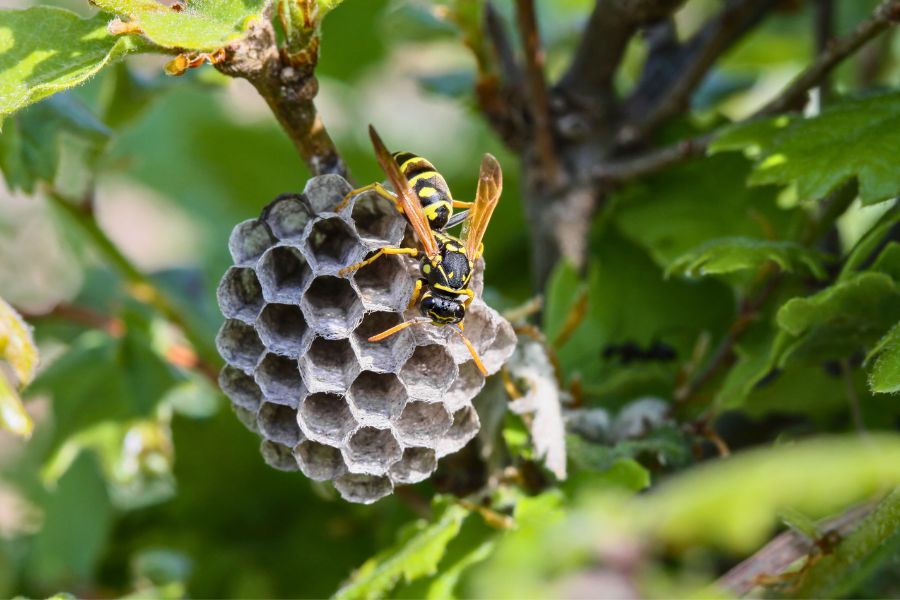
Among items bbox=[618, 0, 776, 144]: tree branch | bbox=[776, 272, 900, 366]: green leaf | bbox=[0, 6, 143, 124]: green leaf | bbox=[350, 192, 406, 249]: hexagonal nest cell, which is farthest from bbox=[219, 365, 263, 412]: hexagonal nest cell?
bbox=[618, 0, 776, 144]: tree branch

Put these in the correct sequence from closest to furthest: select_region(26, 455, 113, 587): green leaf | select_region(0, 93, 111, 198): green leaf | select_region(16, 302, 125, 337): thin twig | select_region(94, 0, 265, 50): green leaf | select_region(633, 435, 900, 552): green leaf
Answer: select_region(633, 435, 900, 552): green leaf < select_region(94, 0, 265, 50): green leaf < select_region(0, 93, 111, 198): green leaf < select_region(26, 455, 113, 587): green leaf < select_region(16, 302, 125, 337): thin twig

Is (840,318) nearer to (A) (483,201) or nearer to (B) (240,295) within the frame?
(A) (483,201)

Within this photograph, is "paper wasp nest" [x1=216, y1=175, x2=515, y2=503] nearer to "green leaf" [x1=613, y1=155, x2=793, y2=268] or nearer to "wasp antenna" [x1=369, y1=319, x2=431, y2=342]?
"wasp antenna" [x1=369, y1=319, x2=431, y2=342]

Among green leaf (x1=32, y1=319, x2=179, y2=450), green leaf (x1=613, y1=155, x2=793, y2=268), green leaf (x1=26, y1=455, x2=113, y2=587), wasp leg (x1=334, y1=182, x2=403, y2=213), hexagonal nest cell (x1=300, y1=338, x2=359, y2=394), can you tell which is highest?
green leaf (x1=613, y1=155, x2=793, y2=268)

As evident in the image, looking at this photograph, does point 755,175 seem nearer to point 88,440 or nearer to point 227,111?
point 88,440

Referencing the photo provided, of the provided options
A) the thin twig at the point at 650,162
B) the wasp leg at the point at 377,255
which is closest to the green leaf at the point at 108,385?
the wasp leg at the point at 377,255

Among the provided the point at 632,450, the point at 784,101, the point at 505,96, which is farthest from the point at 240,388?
the point at 784,101

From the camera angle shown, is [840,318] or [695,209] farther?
[695,209]

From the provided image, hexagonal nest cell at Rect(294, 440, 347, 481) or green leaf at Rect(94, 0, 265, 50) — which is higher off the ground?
green leaf at Rect(94, 0, 265, 50)
